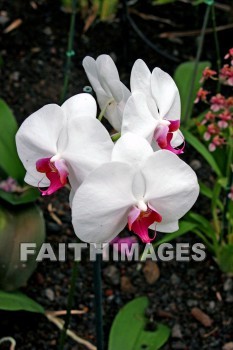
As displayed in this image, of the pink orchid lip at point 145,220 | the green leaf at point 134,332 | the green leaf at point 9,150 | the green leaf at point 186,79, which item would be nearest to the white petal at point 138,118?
the pink orchid lip at point 145,220

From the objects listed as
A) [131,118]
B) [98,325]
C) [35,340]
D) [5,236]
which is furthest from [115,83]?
[35,340]

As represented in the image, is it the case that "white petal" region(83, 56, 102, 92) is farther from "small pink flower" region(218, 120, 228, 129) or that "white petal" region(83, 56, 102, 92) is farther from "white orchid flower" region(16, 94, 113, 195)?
"small pink flower" region(218, 120, 228, 129)

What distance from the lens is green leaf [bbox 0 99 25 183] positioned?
1.71 metres

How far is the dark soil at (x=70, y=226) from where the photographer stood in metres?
1.76

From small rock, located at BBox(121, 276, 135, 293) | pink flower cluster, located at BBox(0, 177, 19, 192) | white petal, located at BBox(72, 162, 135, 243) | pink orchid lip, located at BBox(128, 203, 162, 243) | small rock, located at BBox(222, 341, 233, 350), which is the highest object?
white petal, located at BBox(72, 162, 135, 243)

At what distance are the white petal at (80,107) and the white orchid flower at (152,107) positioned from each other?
0.05m

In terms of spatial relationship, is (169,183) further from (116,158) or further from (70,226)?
(70,226)

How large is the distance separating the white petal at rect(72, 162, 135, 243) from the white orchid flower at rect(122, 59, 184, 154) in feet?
0.23

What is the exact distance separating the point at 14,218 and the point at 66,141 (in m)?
0.80

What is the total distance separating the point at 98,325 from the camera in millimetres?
1334

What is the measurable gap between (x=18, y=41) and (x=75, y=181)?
1.62 meters

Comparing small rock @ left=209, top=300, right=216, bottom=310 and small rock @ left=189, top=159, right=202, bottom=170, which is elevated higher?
small rock @ left=189, top=159, right=202, bottom=170

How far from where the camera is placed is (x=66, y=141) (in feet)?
3.08

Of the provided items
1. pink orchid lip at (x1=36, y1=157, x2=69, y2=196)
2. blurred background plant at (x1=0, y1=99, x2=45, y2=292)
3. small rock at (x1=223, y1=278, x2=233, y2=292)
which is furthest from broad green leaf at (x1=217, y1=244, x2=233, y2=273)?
pink orchid lip at (x1=36, y1=157, x2=69, y2=196)
